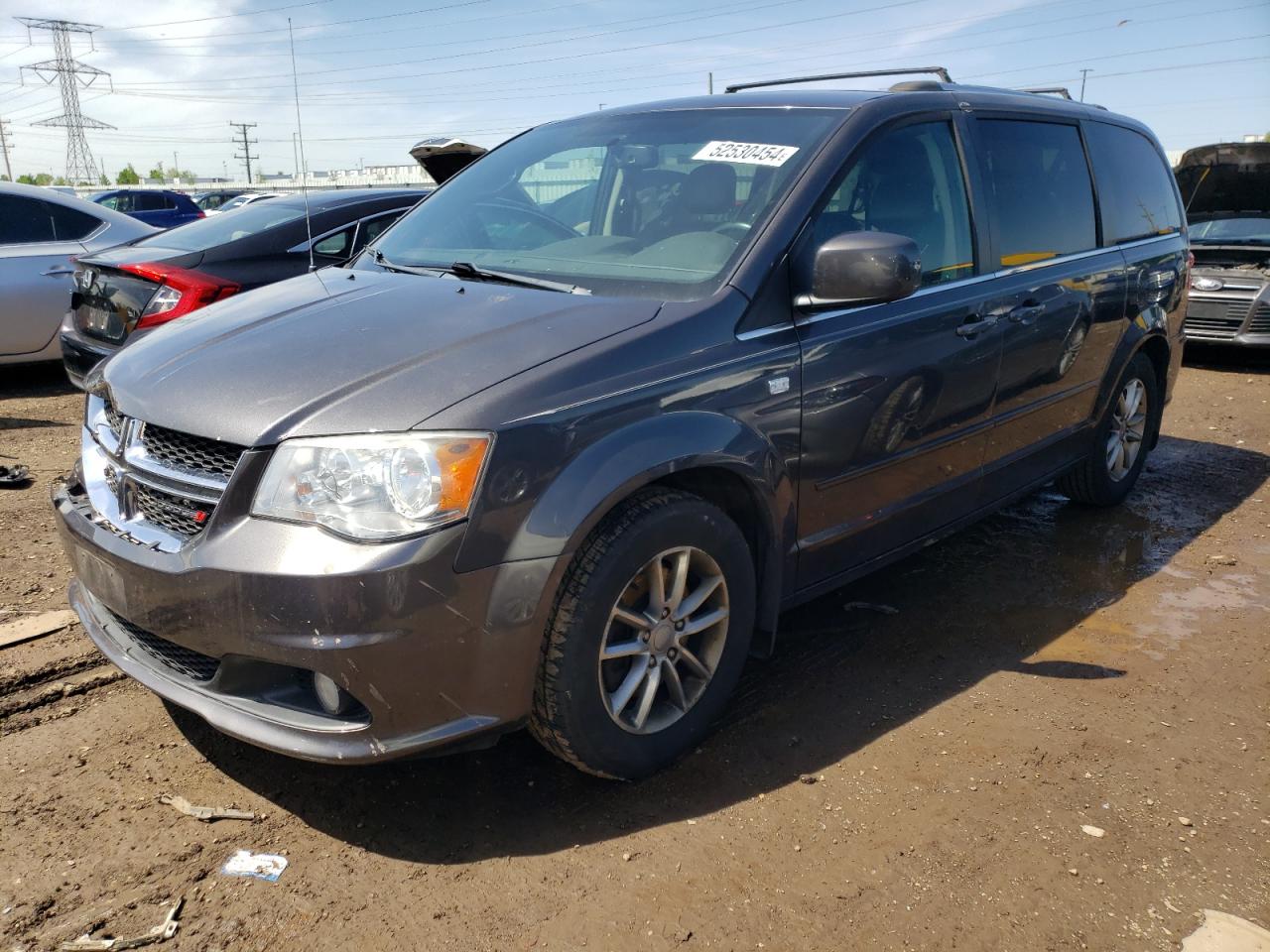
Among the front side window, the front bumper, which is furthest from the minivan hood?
the front side window

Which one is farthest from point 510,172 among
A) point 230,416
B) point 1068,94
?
point 1068,94

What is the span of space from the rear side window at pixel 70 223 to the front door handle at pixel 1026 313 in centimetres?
686

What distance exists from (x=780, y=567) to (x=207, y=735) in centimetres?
177

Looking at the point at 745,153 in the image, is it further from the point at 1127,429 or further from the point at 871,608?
the point at 1127,429

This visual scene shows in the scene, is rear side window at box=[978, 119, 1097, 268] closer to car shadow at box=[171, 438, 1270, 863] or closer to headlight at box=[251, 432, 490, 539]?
car shadow at box=[171, 438, 1270, 863]

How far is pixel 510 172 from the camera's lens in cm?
386

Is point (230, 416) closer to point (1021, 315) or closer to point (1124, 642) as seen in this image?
point (1021, 315)

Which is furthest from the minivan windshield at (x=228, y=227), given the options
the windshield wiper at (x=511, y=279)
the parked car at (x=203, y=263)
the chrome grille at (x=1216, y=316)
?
the chrome grille at (x=1216, y=316)

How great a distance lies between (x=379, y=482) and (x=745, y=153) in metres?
1.73

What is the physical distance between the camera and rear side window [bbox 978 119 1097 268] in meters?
3.87

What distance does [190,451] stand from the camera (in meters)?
2.44

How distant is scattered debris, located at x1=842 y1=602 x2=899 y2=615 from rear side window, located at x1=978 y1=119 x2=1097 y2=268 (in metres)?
1.40

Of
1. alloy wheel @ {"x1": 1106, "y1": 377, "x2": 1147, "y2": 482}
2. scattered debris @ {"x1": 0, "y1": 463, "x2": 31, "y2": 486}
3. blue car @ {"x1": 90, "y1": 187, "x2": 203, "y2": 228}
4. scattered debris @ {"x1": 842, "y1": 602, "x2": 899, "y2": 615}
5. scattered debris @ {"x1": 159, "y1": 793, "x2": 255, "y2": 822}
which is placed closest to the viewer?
scattered debris @ {"x1": 159, "y1": 793, "x2": 255, "y2": 822}

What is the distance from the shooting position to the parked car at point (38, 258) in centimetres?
721
